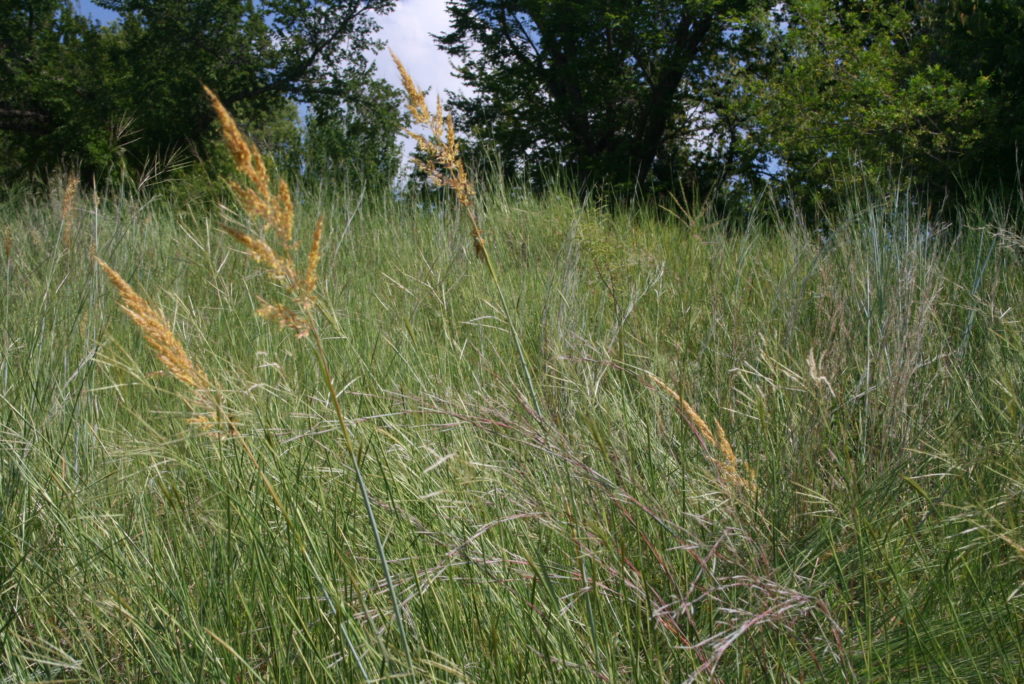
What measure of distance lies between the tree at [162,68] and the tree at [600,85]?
2.05 meters

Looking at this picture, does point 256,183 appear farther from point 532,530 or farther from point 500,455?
point 500,455

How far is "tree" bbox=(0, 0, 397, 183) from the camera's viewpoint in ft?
40.3

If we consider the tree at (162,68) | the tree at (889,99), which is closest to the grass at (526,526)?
the tree at (889,99)

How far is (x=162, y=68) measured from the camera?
12344mm

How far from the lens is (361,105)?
13781 mm

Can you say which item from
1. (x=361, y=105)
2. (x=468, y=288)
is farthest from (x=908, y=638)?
(x=361, y=105)

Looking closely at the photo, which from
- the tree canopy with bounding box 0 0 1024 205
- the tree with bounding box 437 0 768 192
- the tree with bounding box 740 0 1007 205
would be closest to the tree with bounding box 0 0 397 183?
the tree canopy with bounding box 0 0 1024 205

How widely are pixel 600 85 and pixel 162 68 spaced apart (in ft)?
23.2

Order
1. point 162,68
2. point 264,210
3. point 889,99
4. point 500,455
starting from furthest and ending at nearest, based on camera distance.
A: point 162,68, point 889,99, point 500,455, point 264,210

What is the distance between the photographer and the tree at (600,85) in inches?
478

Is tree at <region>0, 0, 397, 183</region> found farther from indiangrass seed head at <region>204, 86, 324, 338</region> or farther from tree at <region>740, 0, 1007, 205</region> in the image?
indiangrass seed head at <region>204, 86, 324, 338</region>

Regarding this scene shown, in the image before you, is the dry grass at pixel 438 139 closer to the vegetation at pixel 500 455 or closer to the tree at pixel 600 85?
the vegetation at pixel 500 455

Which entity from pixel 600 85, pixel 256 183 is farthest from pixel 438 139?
pixel 600 85

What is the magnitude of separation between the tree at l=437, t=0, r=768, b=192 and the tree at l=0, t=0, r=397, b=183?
2.05 m
